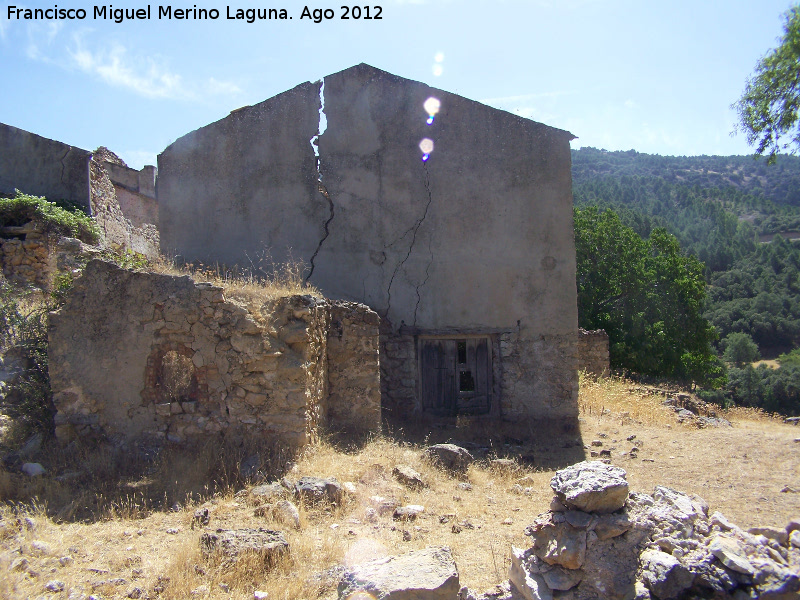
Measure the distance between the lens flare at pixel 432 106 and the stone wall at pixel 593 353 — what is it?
306 inches

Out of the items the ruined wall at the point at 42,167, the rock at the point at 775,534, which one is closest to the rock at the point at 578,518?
the rock at the point at 775,534

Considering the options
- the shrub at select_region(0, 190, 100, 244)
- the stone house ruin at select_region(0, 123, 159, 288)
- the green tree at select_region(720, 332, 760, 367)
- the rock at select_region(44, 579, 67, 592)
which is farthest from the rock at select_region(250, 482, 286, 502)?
the green tree at select_region(720, 332, 760, 367)

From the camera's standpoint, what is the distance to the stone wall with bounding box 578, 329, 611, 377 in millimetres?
15375

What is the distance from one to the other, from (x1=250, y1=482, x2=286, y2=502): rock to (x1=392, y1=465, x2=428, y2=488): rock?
4.85 ft

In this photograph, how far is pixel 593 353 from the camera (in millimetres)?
15477

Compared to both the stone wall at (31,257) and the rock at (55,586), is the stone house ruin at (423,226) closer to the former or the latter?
the stone wall at (31,257)

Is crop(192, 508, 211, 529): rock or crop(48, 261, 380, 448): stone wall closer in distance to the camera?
crop(192, 508, 211, 529): rock

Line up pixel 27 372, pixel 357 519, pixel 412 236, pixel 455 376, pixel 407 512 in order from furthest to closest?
pixel 455 376, pixel 412 236, pixel 27 372, pixel 407 512, pixel 357 519

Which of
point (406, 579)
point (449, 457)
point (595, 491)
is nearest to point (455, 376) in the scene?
point (449, 457)

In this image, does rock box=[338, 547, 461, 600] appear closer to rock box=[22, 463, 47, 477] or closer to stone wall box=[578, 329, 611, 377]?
rock box=[22, 463, 47, 477]

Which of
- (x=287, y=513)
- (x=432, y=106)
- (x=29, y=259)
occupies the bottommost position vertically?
(x=287, y=513)

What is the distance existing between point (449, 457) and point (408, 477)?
103 centimetres

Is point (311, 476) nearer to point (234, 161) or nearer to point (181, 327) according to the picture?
point (181, 327)

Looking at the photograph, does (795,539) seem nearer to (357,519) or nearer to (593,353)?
(357,519)
